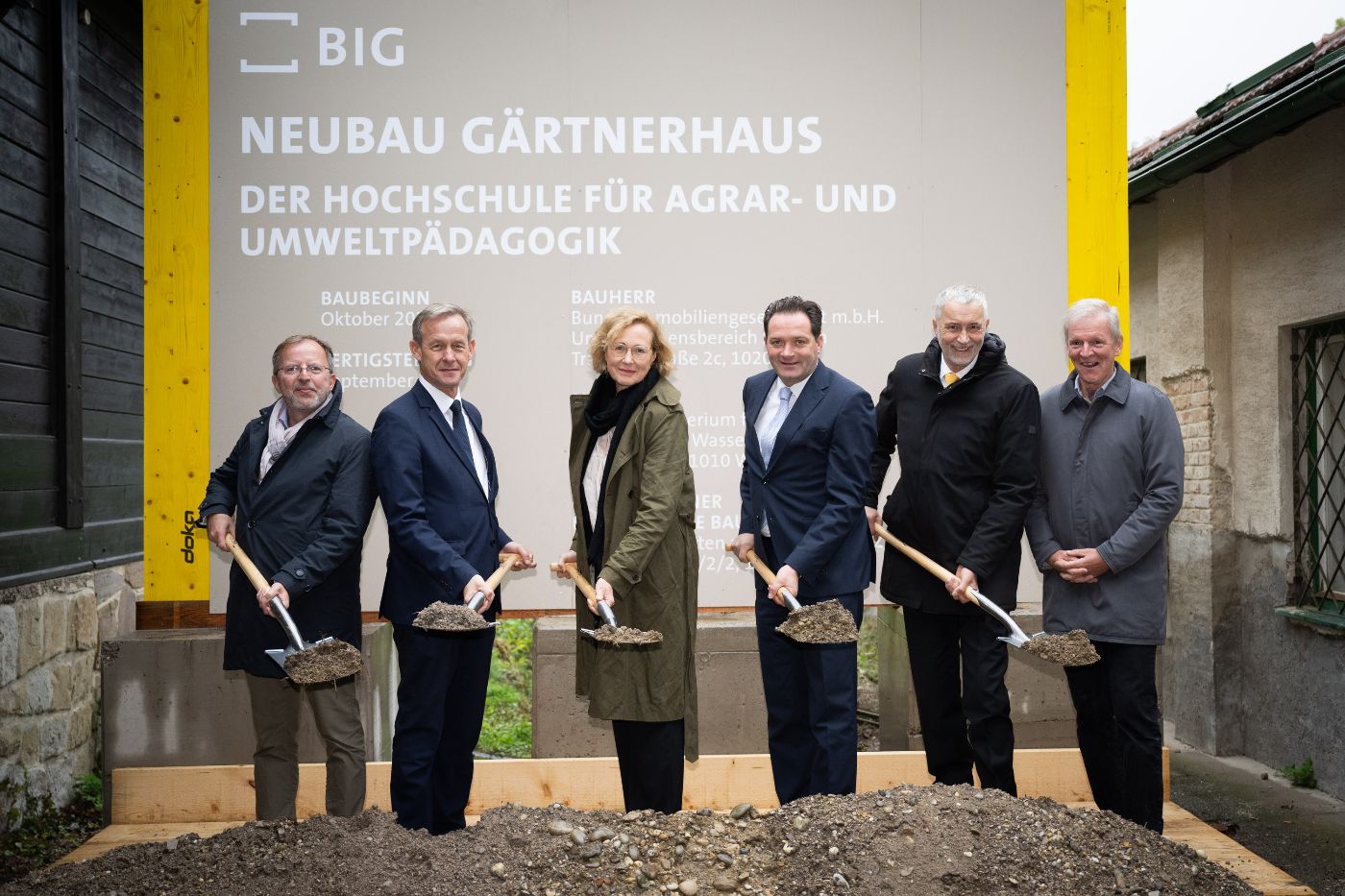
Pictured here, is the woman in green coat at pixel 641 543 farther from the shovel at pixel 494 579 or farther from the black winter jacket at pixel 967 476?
the black winter jacket at pixel 967 476

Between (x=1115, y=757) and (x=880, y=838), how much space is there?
3.63 feet

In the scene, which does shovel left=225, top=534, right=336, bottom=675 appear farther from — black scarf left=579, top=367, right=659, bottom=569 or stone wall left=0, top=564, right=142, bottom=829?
stone wall left=0, top=564, right=142, bottom=829

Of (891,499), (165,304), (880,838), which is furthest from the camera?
(165,304)

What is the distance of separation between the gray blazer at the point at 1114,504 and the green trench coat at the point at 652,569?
120cm

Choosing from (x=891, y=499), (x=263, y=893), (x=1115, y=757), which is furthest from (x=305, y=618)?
(x=1115, y=757)

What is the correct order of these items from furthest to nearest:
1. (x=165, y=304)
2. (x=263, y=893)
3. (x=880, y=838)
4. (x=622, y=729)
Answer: (x=165, y=304) → (x=622, y=729) → (x=880, y=838) → (x=263, y=893)

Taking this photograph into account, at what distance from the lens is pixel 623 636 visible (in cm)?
339

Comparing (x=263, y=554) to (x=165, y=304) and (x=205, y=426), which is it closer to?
(x=205, y=426)

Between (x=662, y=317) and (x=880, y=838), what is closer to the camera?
(x=880, y=838)

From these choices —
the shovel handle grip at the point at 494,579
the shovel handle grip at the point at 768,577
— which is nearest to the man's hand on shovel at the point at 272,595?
the shovel handle grip at the point at 494,579

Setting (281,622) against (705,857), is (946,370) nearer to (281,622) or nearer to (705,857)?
(705,857)

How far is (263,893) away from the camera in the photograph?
2.88 metres

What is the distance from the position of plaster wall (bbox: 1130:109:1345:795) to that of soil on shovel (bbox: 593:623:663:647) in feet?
13.5

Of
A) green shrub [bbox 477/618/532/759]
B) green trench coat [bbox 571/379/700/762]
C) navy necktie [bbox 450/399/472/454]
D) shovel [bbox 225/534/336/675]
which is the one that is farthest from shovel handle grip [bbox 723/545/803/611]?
green shrub [bbox 477/618/532/759]
